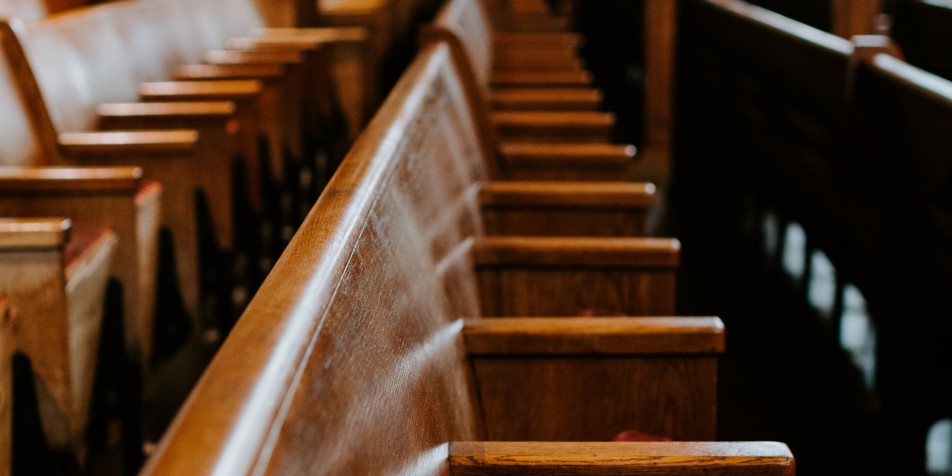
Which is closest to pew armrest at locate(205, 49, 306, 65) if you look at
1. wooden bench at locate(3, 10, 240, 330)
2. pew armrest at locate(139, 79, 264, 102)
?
pew armrest at locate(139, 79, 264, 102)

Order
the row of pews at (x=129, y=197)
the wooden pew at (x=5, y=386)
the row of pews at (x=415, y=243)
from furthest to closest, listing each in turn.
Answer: the row of pews at (x=129, y=197) → the wooden pew at (x=5, y=386) → the row of pews at (x=415, y=243)

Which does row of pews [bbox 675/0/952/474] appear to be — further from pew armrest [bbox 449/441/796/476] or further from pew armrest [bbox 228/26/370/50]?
pew armrest [bbox 228/26/370/50]

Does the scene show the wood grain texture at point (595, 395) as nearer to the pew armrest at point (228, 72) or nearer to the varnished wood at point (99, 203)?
the varnished wood at point (99, 203)

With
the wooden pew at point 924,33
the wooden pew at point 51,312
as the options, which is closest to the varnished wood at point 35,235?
the wooden pew at point 51,312

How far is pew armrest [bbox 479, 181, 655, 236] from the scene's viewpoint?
4.41ft

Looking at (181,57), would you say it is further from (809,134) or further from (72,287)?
(809,134)

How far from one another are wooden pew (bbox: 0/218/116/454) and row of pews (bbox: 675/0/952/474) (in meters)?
1.08

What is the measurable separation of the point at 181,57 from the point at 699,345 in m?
1.88

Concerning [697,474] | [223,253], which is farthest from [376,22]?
[697,474]

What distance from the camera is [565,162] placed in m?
1.62

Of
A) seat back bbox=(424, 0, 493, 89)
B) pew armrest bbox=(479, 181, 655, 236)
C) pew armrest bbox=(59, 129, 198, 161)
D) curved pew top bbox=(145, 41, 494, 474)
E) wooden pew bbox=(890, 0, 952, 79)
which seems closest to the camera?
curved pew top bbox=(145, 41, 494, 474)

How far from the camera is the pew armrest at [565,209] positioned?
1345 millimetres

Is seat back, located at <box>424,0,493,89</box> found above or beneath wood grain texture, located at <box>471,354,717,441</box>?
above

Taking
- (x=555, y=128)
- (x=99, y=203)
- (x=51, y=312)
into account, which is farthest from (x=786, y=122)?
(x=51, y=312)
